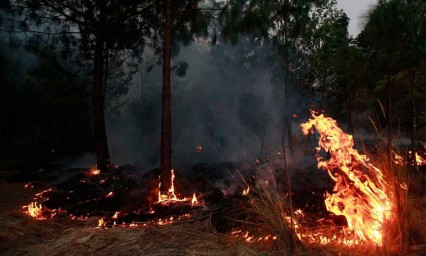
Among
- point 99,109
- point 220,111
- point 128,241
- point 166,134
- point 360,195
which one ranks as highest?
point 220,111

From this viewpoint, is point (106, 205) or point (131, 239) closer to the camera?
point (131, 239)

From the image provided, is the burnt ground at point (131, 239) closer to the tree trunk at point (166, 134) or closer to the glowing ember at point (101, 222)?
the glowing ember at point (101, 222)

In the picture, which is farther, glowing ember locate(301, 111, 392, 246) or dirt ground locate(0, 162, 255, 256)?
dirt ground locate(0, 162, 255, 256)

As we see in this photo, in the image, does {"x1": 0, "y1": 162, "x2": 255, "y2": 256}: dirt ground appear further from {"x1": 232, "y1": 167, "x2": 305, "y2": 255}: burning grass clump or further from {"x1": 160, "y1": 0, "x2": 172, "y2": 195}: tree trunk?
{"x1": 160, "y1": 0, "x2": 172, "y2": 195}: tree trunk

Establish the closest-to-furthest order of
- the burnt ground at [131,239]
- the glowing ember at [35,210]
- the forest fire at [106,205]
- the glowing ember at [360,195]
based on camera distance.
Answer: the glowing ember at [360,195], the burnt ground at [131,239], the forest fire at [106,205], the glowing ember at [35,210]

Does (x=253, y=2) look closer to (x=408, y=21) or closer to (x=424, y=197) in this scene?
(x=408, y=21)

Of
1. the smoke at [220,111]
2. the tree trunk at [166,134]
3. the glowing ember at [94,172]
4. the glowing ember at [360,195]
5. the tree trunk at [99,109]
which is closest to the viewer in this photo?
the glowing ember at [360,195]

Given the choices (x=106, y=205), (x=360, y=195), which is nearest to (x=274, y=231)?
(x=360, y=195)

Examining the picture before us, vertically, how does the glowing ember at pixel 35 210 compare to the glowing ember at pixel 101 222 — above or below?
below

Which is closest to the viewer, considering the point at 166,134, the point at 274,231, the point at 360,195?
the point at 274,231

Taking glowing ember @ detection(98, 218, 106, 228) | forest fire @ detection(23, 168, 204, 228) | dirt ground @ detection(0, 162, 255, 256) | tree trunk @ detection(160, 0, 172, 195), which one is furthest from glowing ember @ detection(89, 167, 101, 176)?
dirt ground @ detection(0, 162, 255, 256)

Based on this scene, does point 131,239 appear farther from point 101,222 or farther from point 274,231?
point 274,231

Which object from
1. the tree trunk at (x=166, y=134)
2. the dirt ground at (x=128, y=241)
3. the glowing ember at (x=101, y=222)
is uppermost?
the tree trunk at (x=166, y=134)

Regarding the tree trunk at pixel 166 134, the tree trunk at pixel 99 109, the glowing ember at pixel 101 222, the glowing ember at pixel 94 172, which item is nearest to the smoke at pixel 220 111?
the glowing ember at pixel 94 172
